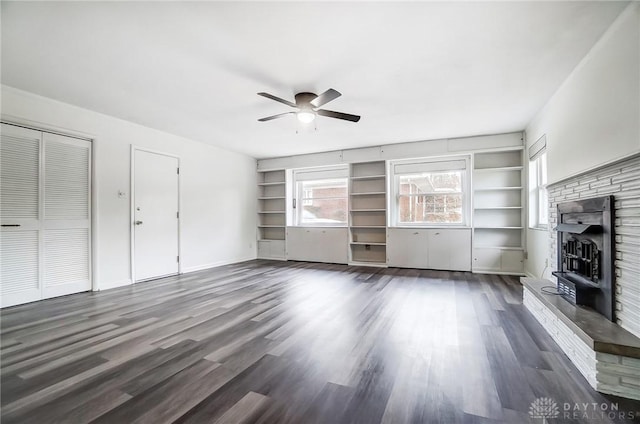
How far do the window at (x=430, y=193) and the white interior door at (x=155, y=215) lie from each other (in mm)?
4322

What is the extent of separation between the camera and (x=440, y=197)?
5566 millimetres

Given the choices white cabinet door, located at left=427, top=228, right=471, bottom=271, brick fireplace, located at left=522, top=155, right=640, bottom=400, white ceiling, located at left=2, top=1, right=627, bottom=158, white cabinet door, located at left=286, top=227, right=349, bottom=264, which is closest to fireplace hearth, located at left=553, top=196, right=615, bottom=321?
brick fireplace, located at left=522, top=155, right=640, bottom=400

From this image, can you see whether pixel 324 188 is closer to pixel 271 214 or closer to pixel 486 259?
pixel 271 214

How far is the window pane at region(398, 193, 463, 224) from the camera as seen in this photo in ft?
17.9

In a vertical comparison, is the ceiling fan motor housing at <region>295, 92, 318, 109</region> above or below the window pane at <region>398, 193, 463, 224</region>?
above

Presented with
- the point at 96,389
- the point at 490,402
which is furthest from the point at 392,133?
the point at 96,389

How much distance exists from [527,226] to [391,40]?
4.11 metres

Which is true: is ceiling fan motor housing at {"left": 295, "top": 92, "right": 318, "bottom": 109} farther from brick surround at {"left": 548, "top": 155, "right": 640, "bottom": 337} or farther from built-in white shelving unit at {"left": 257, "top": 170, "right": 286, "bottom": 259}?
built-in white shelving unit at {"left": 257, "top": 170, "right": 286, "bottom": 259}

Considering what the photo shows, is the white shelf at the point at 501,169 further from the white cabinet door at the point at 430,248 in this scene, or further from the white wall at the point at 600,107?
the white wall at the point at 600,107

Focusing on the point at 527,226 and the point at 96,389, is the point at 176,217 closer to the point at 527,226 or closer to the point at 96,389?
the point at 96,389

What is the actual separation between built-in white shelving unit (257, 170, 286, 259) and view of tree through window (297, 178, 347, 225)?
0.50 metres

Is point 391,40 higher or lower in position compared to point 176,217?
higher

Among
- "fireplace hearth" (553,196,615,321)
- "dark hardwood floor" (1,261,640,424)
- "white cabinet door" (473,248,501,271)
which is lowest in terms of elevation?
"dark hardwood floor" (1,261,640,424)

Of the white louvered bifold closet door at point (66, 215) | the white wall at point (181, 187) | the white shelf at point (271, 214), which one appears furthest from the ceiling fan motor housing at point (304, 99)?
the white shelf at point (271, 214)
